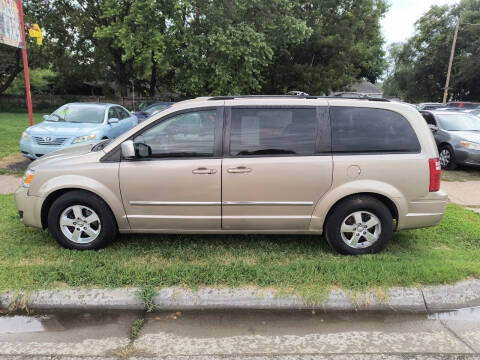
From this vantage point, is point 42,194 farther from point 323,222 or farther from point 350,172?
point 350,172

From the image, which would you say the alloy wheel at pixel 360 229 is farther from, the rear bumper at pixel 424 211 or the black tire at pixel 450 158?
the black tire at pixel 450 158

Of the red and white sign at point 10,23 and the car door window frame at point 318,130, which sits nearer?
the car door window frame at point 318,130

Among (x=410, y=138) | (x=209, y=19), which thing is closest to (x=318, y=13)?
(x=209, y=19)

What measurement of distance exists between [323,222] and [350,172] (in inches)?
24.6

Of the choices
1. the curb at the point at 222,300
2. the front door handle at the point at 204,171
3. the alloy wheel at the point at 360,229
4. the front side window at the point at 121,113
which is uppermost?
the front side window at the point at 121,113

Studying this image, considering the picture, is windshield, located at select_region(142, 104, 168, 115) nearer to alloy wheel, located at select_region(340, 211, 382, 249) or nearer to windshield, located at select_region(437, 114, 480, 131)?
windshield, located at select_region(437, 114, 480, 131)

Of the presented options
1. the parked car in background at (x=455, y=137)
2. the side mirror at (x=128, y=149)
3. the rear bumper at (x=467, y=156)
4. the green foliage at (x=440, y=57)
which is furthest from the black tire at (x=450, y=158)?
the green foliage at (x=440, y=57)

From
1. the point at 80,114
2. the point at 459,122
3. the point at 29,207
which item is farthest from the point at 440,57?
the point at 29,207

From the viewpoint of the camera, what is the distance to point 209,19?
62.6ft

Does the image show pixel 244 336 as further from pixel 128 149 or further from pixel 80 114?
pixel 80 114

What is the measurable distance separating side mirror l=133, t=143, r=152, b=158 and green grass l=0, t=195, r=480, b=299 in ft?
3.65

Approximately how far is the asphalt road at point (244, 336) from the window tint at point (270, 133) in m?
1.66

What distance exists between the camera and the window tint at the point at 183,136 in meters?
3.97

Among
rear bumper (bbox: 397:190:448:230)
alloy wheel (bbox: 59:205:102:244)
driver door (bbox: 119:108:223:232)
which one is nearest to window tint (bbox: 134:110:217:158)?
driver door (bbox: 119:108:223:232)
